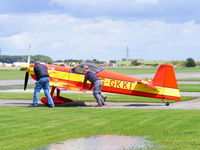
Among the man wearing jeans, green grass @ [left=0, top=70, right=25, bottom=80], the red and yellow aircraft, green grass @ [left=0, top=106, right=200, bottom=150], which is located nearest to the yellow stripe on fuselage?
the red and yellow aircraft

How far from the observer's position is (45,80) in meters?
19.8

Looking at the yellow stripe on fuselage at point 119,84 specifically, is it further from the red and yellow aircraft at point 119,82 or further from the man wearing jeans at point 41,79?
the man wearing jeans at point 41,79

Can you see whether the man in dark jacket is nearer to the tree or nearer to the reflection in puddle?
the reflection in puddle

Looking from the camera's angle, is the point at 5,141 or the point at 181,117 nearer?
the point at 5,141

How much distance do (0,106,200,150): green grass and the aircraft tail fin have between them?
3655mm

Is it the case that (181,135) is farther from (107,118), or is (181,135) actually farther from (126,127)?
(107,118)

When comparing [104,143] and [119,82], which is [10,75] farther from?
[104,143]

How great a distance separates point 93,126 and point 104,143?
2800 millimetres

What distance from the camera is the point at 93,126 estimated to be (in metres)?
13.0

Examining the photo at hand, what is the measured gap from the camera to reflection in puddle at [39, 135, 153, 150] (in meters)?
9.69

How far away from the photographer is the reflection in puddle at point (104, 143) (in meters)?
9.69

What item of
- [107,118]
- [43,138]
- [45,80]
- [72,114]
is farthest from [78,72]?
[43,138]

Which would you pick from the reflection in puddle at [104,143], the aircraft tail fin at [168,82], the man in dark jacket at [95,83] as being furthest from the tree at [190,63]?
the reflection in puddle at [104,143]

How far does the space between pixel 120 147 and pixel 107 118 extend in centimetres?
515
